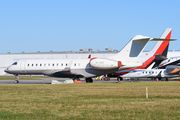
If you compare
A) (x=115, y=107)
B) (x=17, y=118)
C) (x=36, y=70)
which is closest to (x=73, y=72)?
(x=36, y=70)

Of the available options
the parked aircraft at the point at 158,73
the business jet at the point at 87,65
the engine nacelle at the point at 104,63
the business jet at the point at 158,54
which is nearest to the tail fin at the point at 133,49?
the business jet at the point at 87,65

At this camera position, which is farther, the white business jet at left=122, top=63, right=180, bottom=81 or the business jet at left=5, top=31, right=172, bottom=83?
the white business jet at left=122, top=63, right=180, bottom=81

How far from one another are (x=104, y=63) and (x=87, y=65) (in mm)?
2894

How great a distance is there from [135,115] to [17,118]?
4784mm

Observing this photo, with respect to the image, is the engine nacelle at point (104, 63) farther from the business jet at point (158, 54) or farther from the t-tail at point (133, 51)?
the business jet at point (158, 54)

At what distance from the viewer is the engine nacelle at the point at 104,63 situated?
116ft

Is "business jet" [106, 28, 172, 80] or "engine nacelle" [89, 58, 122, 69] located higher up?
"business jet" [106, 28, 172, 80]

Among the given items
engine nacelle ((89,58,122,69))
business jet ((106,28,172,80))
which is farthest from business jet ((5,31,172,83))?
business jet ((106,28,172,80))

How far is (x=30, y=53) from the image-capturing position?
95750 millimetres

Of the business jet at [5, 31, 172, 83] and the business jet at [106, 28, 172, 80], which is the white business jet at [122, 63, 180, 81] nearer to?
the business jet at [106, 28, 172, 80]

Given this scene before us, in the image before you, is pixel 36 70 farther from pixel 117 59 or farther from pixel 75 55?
pixel 75 55

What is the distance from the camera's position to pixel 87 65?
37594mm

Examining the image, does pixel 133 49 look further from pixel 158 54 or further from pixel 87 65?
pixel 158 54

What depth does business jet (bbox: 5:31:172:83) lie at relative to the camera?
35.4 metres
